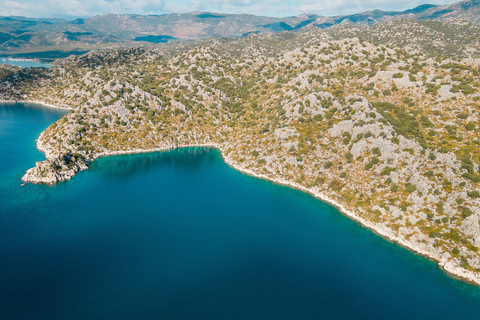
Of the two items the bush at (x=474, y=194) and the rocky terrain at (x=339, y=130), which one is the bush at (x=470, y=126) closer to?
the rocky terrain at (x=339, y=130)

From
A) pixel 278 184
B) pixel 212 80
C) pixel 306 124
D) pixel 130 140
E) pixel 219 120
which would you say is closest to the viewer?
pixel 278 184

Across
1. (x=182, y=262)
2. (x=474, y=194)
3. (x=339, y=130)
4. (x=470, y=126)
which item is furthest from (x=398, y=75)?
(x=182, y=262)

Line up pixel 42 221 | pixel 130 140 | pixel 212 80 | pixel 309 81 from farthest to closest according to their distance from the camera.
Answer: pixel 212 80, pixel 309 81, pixel 130 140, pixel 42 221

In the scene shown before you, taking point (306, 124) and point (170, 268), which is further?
point (306, 124)

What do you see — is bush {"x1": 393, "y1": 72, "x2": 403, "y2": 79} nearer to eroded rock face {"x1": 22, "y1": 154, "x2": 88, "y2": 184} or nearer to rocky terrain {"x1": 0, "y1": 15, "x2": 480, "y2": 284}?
rocky terrain {"x1": 0, "y1": 15, "x2": 480, "y2": 284}

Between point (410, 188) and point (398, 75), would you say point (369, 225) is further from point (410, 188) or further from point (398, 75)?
point (398, 75)

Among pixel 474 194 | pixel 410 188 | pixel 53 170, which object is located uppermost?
pixel 474 194

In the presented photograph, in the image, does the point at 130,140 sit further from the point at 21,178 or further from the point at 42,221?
the point at 42,221

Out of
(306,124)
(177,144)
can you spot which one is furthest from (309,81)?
(177,144)

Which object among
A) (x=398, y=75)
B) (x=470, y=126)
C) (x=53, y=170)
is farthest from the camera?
(x=398, y=75)
